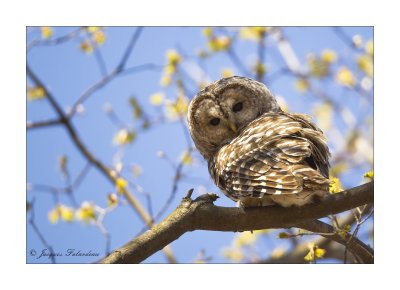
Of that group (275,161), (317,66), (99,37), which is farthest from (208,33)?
(275,161)

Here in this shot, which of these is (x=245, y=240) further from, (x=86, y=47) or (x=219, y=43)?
(x=86, y=47)

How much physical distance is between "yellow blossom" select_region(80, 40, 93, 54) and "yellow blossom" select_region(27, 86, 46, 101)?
0.43m

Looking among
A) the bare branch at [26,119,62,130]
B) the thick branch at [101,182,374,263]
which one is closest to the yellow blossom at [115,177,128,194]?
the bare branch at [26,119,62,130]

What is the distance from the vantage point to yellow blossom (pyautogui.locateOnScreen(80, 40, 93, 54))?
4.45 m

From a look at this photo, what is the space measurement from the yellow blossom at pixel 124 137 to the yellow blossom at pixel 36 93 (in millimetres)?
754

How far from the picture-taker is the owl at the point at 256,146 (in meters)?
2.67

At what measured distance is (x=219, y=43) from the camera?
5301 mm

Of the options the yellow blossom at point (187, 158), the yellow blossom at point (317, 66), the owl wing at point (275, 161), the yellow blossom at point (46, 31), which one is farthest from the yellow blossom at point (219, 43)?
the owl wing at point (275, 161)

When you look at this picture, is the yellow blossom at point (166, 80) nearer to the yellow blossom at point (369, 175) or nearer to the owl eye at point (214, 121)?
the owl eye at point (214, 121)

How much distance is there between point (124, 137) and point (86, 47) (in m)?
0.90

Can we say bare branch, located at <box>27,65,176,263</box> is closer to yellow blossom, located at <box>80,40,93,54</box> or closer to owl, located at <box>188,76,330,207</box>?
yellow blossom, located at <box>80,40,93,54</box>
